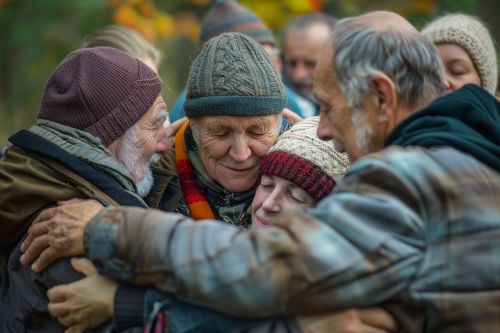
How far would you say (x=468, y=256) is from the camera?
8.72 feet

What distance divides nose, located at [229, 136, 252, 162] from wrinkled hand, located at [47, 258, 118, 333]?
1.09m

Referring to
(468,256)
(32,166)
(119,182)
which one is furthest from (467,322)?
(32,166)

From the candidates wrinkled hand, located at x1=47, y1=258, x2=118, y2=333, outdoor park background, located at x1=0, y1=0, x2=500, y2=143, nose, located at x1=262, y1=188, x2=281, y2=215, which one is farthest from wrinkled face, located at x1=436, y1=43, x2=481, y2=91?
outdoor park background, located at x1=0, y1=0, x2=500, y2=143

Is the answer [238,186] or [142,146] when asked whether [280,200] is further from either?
[142,146]

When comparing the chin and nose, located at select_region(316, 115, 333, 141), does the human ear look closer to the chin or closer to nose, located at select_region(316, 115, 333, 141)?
nose, located at select_region(316, 115, 333, 141)

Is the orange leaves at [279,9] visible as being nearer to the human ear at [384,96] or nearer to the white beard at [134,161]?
the white beard at [134,161]

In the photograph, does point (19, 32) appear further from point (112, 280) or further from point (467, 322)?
point (467, 322)

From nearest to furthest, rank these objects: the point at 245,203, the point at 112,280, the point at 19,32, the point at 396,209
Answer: the point at 396,209, the point at 112,280, the point at 245,203, the point at 19,32

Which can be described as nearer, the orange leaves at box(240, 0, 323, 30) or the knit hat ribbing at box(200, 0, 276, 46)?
the knit hat ribbing at box(200, 0, 276, 46)

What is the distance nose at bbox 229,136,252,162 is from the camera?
3938 mm

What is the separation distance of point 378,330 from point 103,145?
149 centimetres

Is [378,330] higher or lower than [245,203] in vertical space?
higher

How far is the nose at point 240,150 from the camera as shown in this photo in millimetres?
3938

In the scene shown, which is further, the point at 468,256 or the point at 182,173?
the point at 182,173
